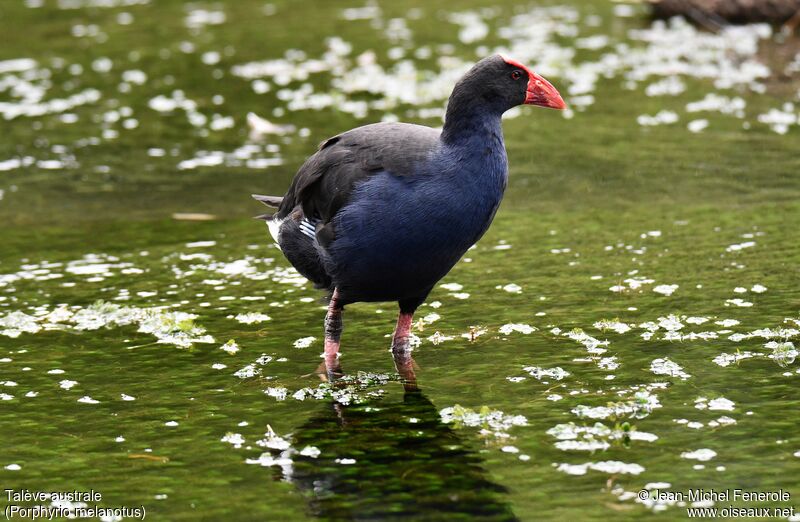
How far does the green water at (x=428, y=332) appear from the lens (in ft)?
22.7

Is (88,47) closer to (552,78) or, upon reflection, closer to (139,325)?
(552,78)

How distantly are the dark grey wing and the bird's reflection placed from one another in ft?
4.79

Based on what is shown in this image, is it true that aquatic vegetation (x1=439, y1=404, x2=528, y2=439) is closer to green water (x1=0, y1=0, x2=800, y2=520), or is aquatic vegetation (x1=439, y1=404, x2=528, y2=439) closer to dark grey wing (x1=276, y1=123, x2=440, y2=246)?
green water (x1=0, y1=0, x2=800, y2=520)

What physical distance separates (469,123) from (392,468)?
2.52m

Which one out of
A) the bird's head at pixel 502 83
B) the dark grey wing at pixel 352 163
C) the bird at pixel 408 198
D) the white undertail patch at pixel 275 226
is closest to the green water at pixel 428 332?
the bird at pixel 408 198

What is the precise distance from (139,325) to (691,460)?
497cm

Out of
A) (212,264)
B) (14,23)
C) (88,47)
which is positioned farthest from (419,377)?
(14,23)

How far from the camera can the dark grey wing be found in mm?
8292

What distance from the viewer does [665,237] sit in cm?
1173

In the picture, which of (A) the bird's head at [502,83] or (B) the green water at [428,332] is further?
(A) the bird's head at [502,83]

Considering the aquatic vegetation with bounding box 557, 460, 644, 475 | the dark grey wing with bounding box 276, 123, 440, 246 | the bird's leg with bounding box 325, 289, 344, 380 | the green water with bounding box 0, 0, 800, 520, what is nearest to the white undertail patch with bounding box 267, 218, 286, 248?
the dark grey wing with bounding box 276, 123, 440, 246

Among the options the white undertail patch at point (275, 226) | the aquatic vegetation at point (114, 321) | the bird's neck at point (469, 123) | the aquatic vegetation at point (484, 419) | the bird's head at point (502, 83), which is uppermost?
the bird's head at point (502, 83)

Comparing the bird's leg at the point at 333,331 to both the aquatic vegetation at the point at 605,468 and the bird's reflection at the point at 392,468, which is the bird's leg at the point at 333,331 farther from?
the aquatic vegetation at the point at 605,468

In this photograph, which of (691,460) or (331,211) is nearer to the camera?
(691,460)
